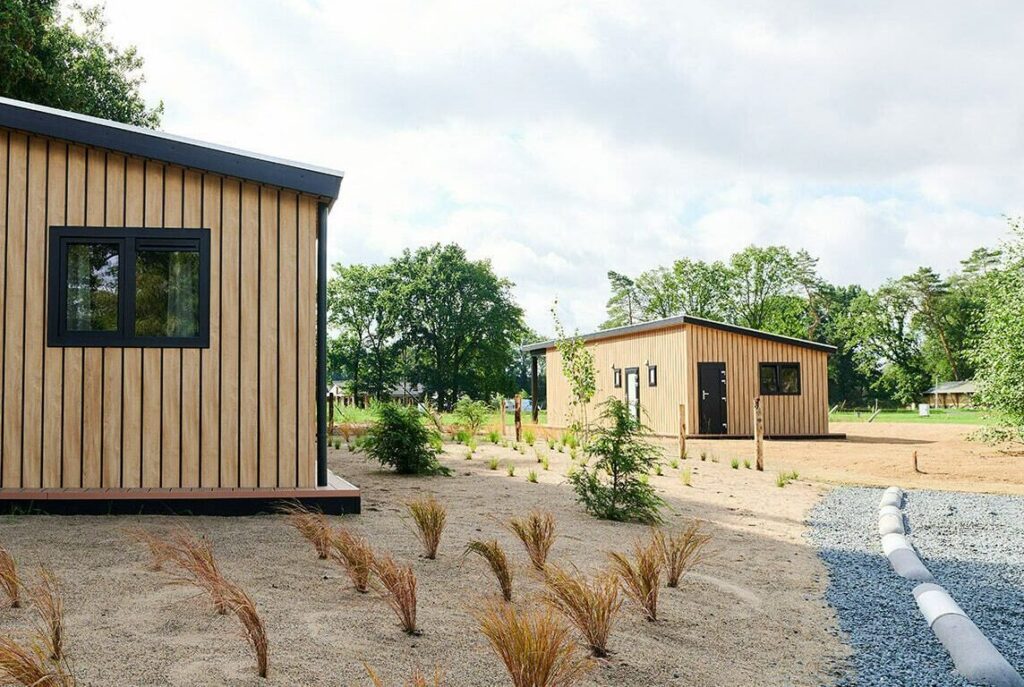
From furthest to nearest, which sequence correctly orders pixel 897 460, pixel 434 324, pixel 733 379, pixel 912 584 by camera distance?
1. pixel 434 324
2. pixel 733 379
3. pixel 897 460
4. pixel 912 584

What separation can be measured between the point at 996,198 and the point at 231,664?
157ft

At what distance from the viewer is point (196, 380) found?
7.01 m

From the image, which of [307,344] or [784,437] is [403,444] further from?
[784,437]

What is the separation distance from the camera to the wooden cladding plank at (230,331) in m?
7.04

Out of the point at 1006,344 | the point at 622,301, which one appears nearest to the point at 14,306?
the point at 1006,344

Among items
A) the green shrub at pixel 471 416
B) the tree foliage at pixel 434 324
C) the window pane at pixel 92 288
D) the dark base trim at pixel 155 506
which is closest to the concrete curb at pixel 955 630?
the dark base trim at pixel 155 506

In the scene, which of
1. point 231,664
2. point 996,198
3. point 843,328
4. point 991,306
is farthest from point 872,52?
point 843,328

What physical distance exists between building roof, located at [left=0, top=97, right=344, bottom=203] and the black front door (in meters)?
16.6

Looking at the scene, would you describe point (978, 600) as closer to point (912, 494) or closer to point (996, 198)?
point (912, 494)

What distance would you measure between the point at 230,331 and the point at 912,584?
5.65 m

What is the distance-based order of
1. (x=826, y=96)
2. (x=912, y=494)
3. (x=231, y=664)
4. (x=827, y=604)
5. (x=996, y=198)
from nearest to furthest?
(x=231, y=664)
(x=827, y=604)
(x=912, y=494)
(x=826, y=96)
(x=996, y=198)

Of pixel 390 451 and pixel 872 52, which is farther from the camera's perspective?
pixel 872 52

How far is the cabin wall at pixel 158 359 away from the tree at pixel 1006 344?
15056 millimetres

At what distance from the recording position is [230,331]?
707cm
